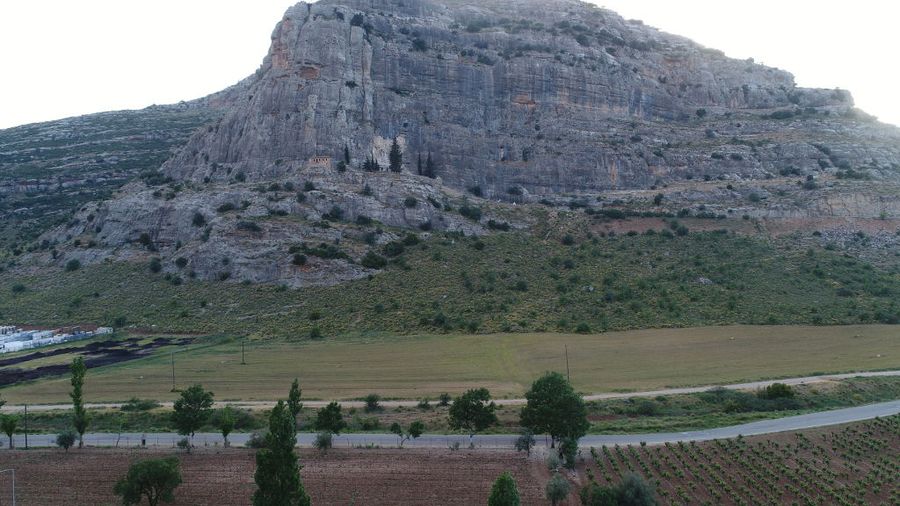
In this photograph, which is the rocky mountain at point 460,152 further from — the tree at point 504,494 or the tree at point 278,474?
the tree at point 504,494

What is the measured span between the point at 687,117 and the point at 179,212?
73.3 m

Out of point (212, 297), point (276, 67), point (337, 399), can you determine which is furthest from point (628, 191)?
point (337, 399)

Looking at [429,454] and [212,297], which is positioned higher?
[212,297]

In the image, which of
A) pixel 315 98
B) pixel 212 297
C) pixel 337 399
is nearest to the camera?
pixel 337 399

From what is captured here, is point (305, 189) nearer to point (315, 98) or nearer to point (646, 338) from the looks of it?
point (315, 98)

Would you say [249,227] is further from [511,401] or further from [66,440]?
[511,401]

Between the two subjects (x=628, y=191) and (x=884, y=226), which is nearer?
(x=884, y=226)

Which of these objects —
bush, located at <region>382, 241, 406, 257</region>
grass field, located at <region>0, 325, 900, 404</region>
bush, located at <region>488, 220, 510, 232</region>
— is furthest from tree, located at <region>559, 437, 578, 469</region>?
bush, located at <region>488, 220, 510, 232</region>

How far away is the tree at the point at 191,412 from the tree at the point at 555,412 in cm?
1584

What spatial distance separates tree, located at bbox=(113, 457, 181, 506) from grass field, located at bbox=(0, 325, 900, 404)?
14335 millimetres

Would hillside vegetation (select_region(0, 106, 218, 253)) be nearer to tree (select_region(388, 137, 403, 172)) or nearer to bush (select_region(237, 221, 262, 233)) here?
bush (select_region(237, 221, 262, 233))

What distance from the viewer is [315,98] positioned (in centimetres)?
8338

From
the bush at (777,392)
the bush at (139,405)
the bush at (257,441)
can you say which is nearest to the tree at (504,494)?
the bush at (257,441)

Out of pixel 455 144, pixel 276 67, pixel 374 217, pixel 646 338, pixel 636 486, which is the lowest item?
pixel 636 486
